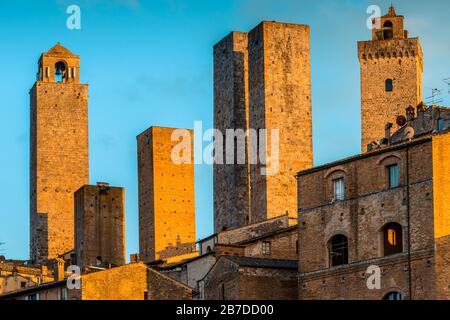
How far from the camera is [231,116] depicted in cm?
7575

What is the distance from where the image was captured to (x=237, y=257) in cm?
5622

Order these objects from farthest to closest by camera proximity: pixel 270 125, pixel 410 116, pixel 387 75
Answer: pixel 387 75 → pixel 270 125 → pixel 410 116

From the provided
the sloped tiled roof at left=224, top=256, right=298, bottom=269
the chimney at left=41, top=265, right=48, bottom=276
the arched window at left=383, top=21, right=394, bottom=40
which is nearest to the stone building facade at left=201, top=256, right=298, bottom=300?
the sloped tiled roof at left=224, top=256, right=298, bottom=269

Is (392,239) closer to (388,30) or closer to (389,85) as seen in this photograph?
(389,85)

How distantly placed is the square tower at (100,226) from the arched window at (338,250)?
22.9 meters

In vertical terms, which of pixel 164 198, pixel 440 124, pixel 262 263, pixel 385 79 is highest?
pixel 385 79

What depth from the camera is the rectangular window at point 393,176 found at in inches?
2095

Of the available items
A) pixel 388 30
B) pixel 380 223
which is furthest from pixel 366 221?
pixel 388 30

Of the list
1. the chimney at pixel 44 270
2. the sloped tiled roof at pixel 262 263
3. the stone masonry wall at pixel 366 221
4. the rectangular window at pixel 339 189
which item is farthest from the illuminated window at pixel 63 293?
→ the chimney at pixel 44 270

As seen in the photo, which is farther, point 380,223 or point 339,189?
point 339,189

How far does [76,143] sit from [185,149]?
65.9 feet

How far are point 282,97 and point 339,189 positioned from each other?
17331 millimetres
